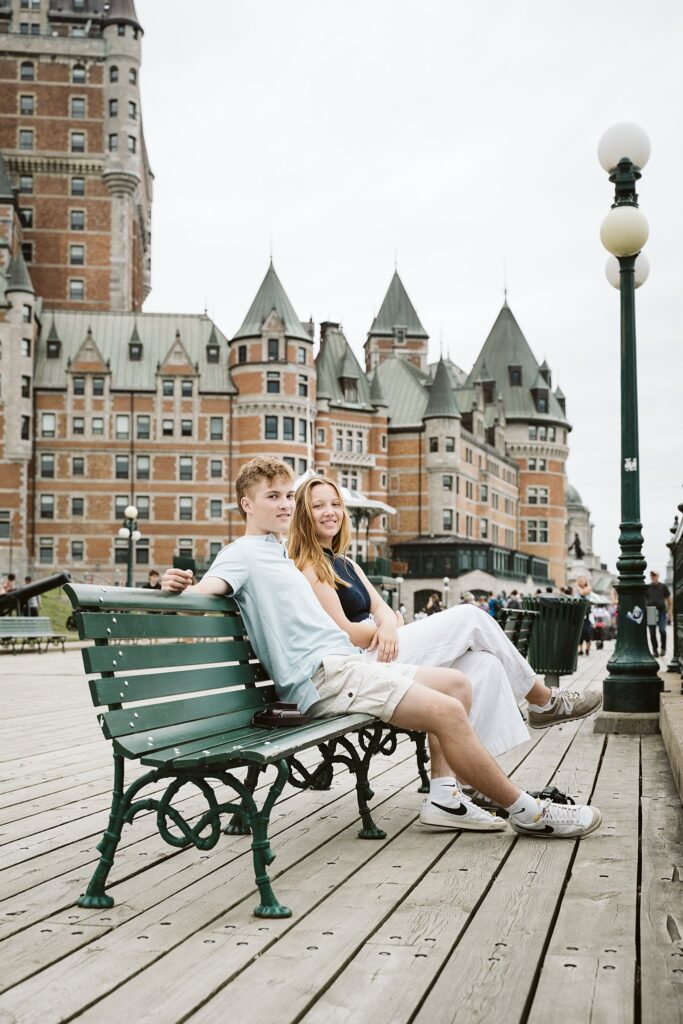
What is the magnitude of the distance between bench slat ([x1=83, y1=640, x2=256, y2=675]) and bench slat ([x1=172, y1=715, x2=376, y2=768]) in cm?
32

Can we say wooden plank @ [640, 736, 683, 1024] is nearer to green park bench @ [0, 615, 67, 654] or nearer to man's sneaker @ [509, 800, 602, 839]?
man's sneaker @ [509, 800, 602, 839]

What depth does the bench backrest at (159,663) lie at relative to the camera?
11.2ft

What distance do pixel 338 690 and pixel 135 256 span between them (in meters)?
71.2

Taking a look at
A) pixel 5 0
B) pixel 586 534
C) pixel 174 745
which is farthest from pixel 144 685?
pixel 586 534

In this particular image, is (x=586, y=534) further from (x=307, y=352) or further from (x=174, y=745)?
(x=174, y=745)

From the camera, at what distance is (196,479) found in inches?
2422

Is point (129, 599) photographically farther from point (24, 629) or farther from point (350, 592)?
point (24, 629)

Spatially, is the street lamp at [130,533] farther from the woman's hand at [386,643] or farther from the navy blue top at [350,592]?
the woman's hand at [386,643]

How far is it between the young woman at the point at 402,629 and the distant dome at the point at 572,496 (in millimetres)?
140308

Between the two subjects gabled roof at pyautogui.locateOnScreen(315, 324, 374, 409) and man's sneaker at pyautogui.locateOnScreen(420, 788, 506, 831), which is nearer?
man's sneaker at pyautogui.locateOnScreen(420, 788, 506, 831)

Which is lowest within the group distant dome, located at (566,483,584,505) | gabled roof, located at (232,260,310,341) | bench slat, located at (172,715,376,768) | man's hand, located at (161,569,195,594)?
bench slat, located at (172,715,376,768)

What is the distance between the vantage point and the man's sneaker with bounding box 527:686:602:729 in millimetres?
5812

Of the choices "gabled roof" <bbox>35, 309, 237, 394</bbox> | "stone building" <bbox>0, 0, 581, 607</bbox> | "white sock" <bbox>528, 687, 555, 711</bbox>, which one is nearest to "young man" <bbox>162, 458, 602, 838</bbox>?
"white sock" <bbox>528, 687, 555, 711</bbox>

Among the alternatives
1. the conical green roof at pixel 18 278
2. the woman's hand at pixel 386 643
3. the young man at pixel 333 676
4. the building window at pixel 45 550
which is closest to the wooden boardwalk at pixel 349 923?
the young man at pixel 333 676
